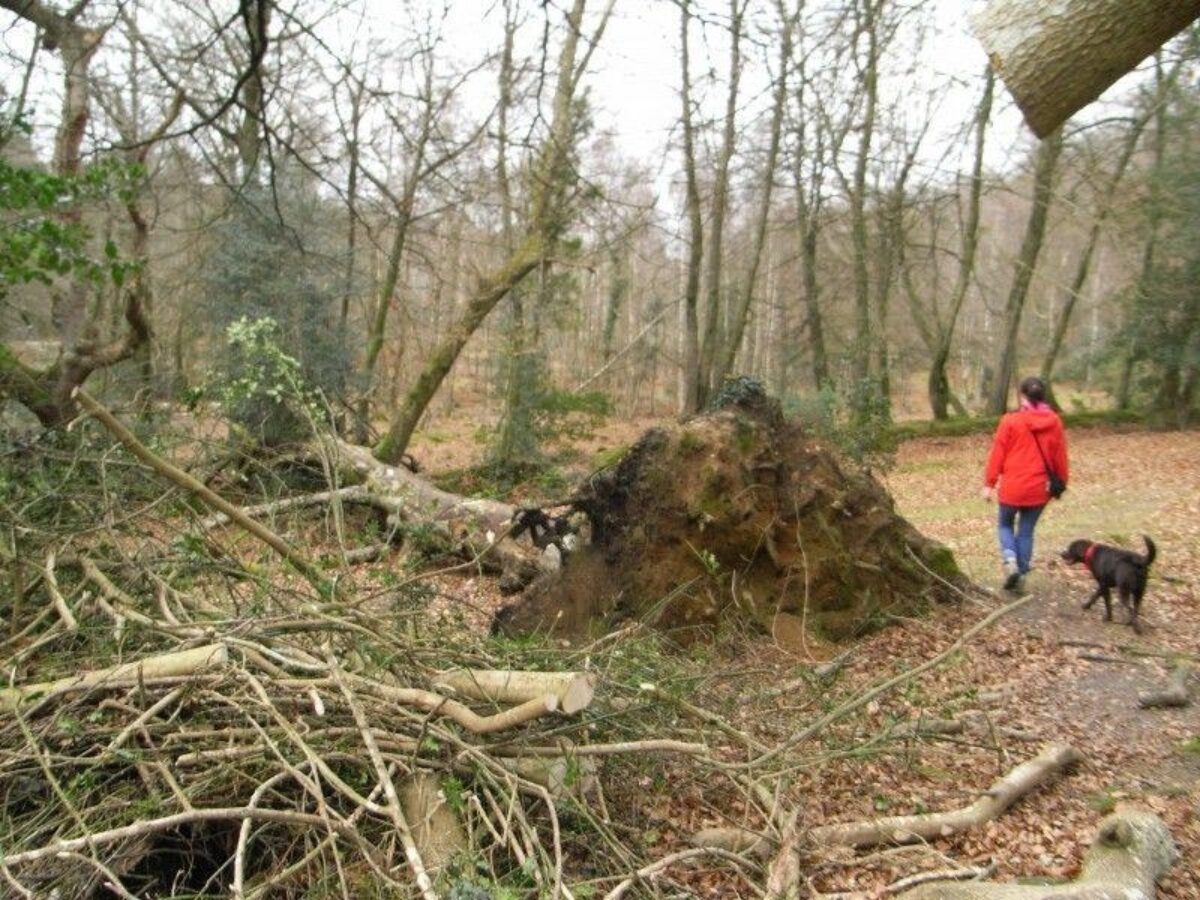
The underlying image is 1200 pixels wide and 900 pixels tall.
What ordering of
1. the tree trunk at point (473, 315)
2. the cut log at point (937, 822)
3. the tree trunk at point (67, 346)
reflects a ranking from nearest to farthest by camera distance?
the cut log at point (937, 822)
the tree trunk at point (67, 346)
the tree trunk at point (473, 315)

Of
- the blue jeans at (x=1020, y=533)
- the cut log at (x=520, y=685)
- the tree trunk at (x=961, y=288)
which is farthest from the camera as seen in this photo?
the tree trunk at (x=961, y=288)

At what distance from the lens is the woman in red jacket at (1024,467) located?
7781 millimetres

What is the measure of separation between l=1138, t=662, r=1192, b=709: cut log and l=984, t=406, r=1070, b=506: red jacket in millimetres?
2230

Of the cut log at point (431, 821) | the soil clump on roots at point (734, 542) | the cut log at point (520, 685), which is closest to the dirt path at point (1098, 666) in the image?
the soil clump on roots at point (734, 542)

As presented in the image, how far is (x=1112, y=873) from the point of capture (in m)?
3.41

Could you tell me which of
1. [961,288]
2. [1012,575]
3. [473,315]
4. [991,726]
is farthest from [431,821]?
[961,288]

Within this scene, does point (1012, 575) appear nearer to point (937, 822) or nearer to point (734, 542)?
point (734, 542)

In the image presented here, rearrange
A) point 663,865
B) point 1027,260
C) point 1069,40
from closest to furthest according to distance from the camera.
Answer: point 1069,40 < point 663,865 < point 1027,260

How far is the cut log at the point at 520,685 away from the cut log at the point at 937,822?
1.29 meters

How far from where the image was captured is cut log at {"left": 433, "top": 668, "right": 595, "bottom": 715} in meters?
3.39

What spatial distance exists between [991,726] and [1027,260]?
65.2 ft

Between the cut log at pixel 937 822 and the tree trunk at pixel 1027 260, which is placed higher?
the tree trunk at pixel 1027 260

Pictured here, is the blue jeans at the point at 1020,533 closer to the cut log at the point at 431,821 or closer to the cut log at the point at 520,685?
the cut log at the point at 520,685

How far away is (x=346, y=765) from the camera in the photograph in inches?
143
